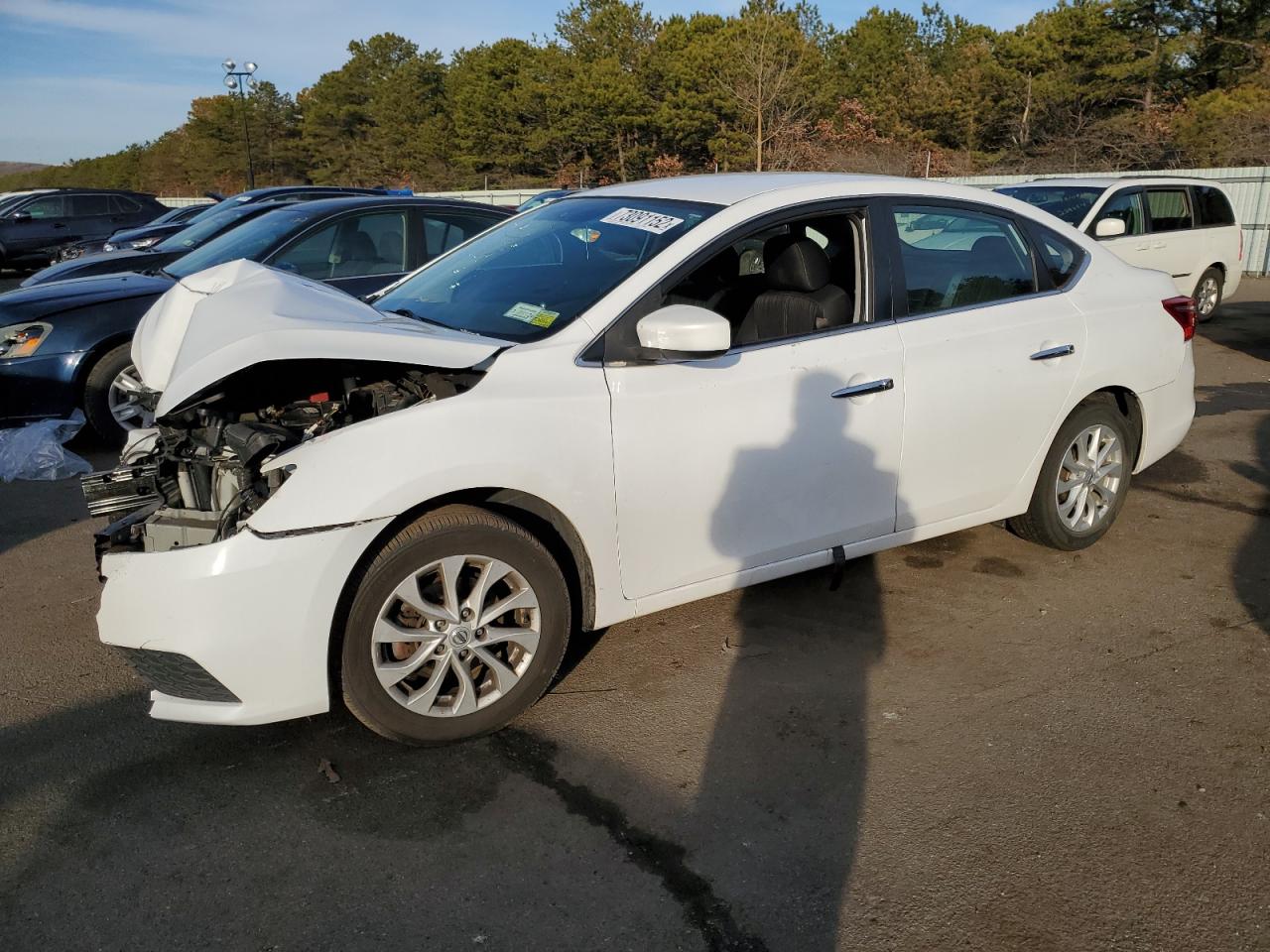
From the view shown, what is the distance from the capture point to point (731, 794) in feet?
9.91

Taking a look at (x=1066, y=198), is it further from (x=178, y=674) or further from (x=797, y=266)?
(x=178, y=674)

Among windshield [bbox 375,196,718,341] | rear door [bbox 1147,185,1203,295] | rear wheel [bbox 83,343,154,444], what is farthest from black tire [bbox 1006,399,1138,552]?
rear door [bbox 1147,185,1203,295]

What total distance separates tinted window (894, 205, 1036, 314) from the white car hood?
1822 mm

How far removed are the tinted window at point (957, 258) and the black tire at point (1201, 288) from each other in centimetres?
922

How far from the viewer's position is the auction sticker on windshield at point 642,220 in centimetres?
375

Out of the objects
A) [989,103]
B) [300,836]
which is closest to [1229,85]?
[989,103]

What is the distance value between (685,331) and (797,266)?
40.8 inches

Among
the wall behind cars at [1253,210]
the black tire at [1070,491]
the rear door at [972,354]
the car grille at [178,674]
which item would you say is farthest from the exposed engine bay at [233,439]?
the wall behind cars at [1253,210]

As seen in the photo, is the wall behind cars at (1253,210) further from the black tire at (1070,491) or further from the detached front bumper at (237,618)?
the detached front bumper at (237,618)

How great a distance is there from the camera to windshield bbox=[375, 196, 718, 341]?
358 cm

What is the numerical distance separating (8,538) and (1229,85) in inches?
1604

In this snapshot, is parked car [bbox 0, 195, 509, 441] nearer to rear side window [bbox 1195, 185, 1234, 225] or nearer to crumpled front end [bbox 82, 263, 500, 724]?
crumpled front end [bbox 82, 263, 500, 724]

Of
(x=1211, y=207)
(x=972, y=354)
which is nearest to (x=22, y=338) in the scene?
(x=972, y=354)

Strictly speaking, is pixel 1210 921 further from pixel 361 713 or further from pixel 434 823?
pixel 361 713
